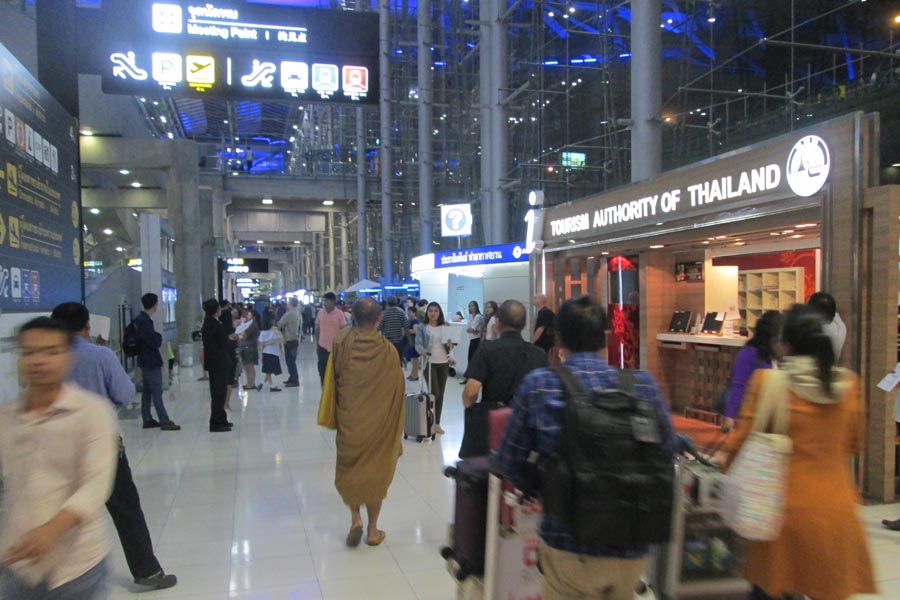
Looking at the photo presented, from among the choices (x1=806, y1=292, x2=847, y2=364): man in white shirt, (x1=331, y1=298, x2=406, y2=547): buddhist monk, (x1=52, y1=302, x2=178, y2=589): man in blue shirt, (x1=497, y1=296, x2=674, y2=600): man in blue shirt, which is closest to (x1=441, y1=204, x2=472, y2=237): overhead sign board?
(x1=806, y1=292, x2=847, y2=364): man in white shirt

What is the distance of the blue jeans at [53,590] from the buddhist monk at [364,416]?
2322 mm

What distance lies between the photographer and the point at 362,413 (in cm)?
426

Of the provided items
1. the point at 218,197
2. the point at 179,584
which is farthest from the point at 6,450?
the point at 218,197

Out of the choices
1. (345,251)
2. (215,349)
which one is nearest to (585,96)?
(215,349)

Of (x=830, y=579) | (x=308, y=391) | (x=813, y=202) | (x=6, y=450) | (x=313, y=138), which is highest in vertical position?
(x=313, y=138)

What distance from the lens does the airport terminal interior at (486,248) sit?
4.00 meters

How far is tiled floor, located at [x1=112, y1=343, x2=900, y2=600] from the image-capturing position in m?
3.66

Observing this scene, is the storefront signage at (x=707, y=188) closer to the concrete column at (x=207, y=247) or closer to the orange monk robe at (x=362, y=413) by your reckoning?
the orange monk robe at (x=362, y=413)

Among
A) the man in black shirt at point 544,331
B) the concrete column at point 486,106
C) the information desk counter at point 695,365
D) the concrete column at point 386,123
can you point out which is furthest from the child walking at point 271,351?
the concrete column at point 386,123

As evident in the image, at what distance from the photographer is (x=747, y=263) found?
8.13 m

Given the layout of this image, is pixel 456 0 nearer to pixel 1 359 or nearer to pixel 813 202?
pixel 813 202

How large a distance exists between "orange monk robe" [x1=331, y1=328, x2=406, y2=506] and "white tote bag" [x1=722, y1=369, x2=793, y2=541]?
2.48m

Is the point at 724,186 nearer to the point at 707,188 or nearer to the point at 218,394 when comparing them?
the point at 707,188

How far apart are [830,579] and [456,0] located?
22.4 metres
